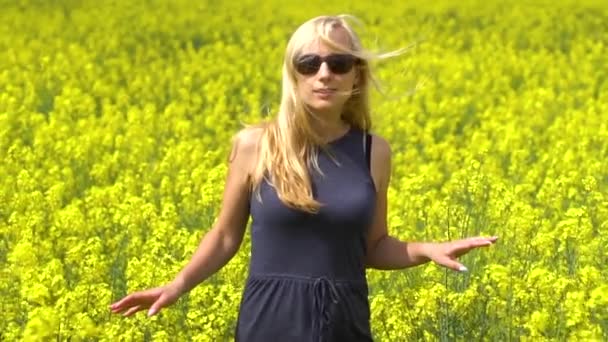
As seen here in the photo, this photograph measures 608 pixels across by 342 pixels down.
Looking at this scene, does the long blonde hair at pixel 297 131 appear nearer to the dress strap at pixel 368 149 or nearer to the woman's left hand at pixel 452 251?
the dress strap at pixel 368 149

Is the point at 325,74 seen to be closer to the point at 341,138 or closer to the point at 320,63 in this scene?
the point at 320,63

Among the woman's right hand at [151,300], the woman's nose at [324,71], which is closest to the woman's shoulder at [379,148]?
the woman's nose at [324,71]

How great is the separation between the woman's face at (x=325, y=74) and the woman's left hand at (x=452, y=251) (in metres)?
0.46

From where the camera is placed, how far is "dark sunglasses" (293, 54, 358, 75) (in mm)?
4211

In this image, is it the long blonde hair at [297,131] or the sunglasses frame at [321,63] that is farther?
the sunglasses frame at [321,63]

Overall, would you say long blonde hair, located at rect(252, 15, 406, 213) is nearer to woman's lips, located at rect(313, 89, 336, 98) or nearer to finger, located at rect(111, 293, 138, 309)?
woman's lips, located at rect(313, 89, 336, 98)

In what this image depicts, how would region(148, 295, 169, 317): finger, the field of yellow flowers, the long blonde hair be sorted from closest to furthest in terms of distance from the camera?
the long blonde hair < region(148, 295, 169, 317): finger < the field of yellow flowers

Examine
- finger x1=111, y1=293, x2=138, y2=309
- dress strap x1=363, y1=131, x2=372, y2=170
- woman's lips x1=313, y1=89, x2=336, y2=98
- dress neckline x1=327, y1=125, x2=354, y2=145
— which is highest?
woman's lips x1=313, y1=89, x2=336, y2=98

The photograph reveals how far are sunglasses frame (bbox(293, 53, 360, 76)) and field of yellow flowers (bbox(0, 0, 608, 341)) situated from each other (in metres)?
0.30

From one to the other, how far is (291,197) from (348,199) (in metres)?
0.16

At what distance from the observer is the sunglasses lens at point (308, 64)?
421 cm

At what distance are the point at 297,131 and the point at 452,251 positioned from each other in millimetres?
518

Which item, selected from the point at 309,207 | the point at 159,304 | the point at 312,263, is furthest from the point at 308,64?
the point at 159,304

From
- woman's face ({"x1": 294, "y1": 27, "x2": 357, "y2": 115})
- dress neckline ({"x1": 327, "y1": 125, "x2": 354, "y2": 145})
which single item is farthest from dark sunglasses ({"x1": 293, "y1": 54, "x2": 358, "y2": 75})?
dress neckline ({"x1": 327, "y1": 125, "x2": 354, "y2": 145})
